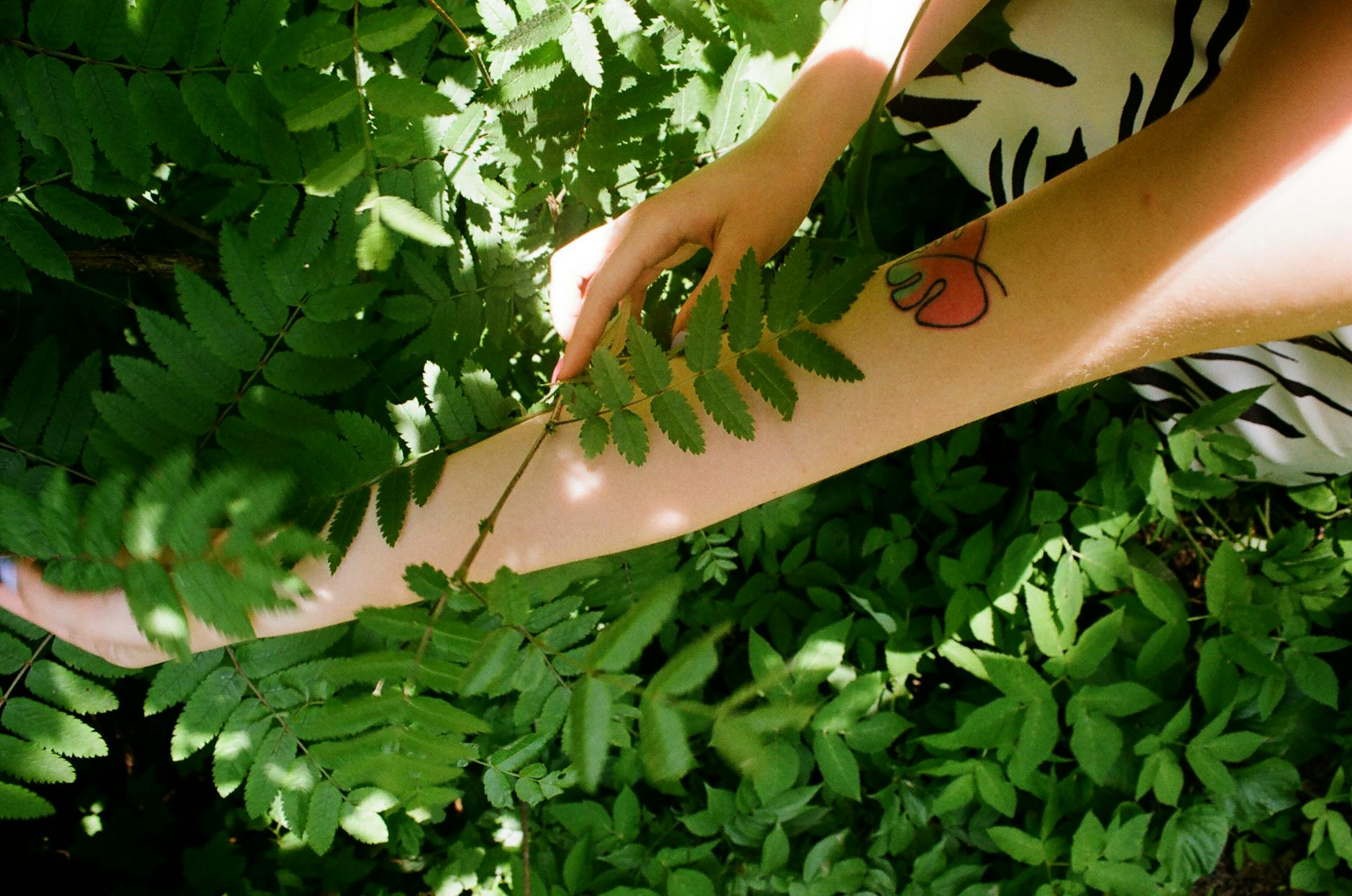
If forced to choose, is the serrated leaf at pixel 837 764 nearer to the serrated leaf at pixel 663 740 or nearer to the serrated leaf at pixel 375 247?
the serrated leaf at pixel 663 740

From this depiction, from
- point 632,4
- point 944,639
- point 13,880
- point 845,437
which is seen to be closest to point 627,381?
point 845,437

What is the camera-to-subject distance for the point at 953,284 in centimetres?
81

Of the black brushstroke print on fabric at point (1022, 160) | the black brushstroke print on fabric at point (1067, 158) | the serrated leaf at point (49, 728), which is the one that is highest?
the black brushstroke print on fabric at point (1022, 160)

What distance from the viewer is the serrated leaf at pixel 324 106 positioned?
979mm

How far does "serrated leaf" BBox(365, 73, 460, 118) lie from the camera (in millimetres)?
981

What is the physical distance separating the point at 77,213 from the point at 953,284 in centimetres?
116

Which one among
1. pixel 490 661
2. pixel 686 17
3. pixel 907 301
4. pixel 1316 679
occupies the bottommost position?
pixel 1316 679

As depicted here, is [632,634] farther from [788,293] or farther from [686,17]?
[686,17]

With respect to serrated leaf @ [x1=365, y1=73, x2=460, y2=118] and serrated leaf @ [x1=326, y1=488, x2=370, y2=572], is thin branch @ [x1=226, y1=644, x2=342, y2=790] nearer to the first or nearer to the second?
serrated leaf @ [x1=326, y1=488, x2=370, y2=572]

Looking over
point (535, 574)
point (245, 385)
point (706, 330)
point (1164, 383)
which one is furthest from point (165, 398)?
point (1164, 383)

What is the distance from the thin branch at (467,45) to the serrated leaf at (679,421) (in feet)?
1.77

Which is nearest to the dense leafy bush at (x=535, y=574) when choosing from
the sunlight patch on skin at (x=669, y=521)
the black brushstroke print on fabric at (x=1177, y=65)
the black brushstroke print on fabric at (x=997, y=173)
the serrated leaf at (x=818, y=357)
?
the serrated leaf at (x=818, y=357)

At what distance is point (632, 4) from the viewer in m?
1.07

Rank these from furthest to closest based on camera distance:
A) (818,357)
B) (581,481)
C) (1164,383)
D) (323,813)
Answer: (1164,383) → (323,813) → (581,481) → (818,357)
